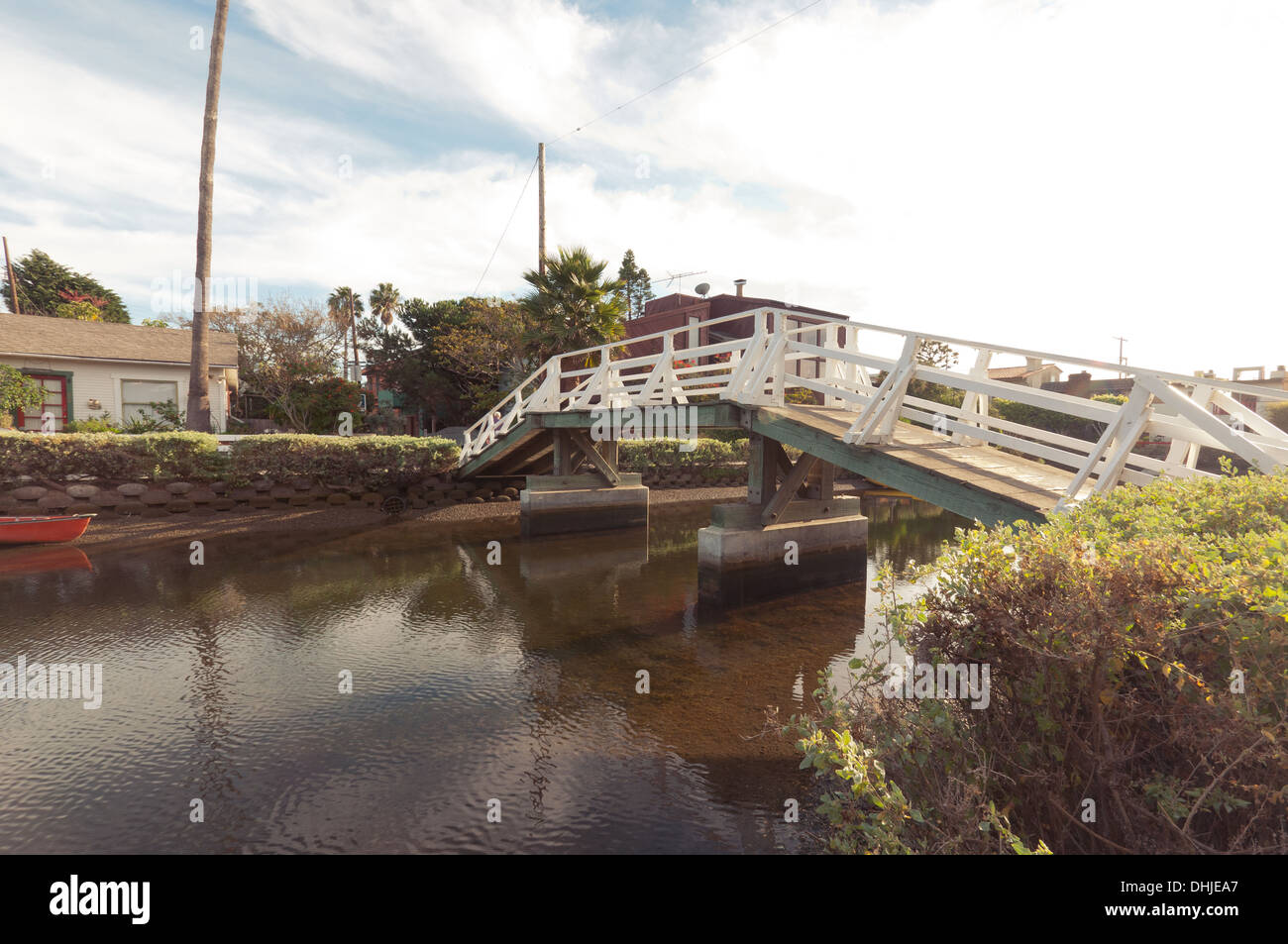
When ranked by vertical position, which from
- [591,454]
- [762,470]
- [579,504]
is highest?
[591,454]

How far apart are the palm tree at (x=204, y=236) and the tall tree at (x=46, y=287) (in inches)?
1350

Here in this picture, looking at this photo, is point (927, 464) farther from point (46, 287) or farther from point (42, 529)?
point (46, 287)

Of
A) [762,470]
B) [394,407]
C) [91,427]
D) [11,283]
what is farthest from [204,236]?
[11,283]

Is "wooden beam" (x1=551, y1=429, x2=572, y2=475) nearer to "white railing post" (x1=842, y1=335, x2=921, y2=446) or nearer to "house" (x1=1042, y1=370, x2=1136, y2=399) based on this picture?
"white railing post" (x1=842, y1=335, x2=921, y2=446)

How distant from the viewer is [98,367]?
70.7 ft

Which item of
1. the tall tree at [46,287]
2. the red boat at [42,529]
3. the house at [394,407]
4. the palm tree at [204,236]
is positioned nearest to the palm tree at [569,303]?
the palm tree at [204,236]

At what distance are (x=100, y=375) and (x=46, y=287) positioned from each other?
33.6m

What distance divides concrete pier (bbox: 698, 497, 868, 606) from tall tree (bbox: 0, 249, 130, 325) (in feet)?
168

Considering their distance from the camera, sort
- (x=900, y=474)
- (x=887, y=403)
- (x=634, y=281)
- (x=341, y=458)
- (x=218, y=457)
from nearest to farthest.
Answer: (x=900, y=474)
(x=887, y=403)
(x=218, y=457)
(x=341, y=458)
(x=634, y=281)

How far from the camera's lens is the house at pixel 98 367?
20547 millimetres

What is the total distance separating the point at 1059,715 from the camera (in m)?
3.01

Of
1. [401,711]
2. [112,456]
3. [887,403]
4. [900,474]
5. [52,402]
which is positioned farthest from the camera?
[52,402]

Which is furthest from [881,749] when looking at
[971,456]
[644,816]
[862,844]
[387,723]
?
[971,456]
